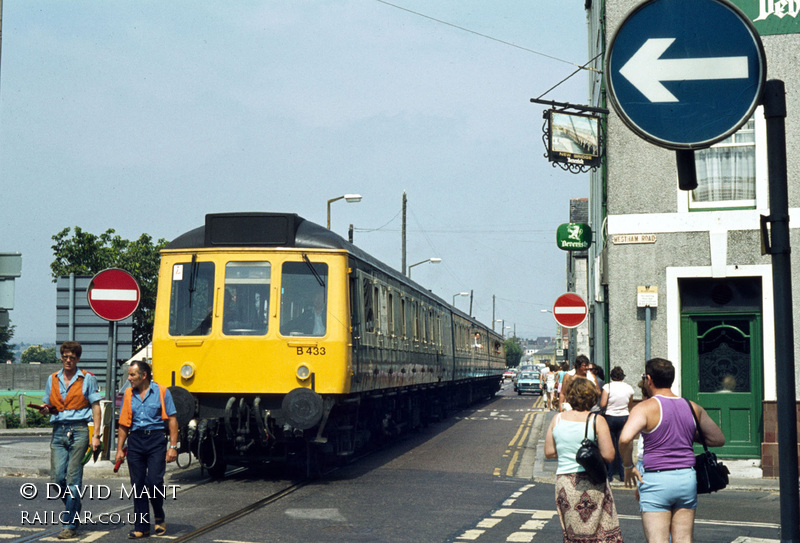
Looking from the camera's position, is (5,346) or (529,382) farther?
(5,346)

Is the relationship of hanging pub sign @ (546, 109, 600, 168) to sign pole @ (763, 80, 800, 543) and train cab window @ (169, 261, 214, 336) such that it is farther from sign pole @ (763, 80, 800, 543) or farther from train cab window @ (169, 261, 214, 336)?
sign pole @ (763, 80, 800, 543)

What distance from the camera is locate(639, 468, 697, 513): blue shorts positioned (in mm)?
6375

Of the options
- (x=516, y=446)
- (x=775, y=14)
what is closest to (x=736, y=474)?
(x=516, y=446)

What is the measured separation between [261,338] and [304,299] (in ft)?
2.66

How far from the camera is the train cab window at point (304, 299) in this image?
45.7 ft

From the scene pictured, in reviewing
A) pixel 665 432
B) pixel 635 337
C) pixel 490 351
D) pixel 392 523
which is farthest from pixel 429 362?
pixel 490 351

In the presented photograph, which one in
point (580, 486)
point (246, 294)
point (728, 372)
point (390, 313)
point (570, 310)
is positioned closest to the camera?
point (580, 486)

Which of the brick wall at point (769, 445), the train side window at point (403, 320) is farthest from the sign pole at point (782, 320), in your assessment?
the train side window at point (403, 320)

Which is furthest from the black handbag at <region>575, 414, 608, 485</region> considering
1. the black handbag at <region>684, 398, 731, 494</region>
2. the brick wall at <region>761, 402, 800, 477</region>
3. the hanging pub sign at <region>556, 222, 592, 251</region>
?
the hanging pub sign at <region>556, 222, 592, 251</region>

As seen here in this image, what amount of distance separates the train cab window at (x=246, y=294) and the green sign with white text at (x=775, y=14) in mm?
8360

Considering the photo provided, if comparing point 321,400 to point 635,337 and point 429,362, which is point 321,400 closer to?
point 635,337

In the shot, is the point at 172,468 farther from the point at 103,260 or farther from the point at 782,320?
the point at 103,260

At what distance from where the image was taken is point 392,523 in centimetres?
995

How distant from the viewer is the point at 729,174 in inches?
640
